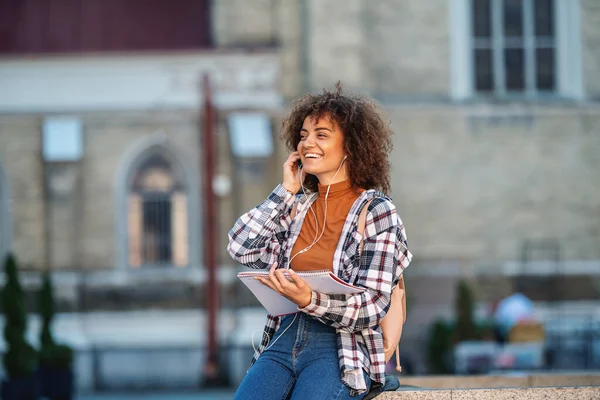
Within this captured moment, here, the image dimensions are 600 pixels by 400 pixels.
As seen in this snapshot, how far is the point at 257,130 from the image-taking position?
50.2 ft

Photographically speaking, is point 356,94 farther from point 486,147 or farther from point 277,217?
point 486,147

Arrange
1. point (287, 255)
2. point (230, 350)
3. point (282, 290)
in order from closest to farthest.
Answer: point (282, 290) < point (287, 255) < point (230, 350)

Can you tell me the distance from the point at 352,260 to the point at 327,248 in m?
0.12

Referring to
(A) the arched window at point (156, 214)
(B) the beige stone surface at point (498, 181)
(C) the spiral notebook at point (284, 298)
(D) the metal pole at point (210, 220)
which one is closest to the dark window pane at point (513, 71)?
(B) the beige stone surface at point (498, 181)

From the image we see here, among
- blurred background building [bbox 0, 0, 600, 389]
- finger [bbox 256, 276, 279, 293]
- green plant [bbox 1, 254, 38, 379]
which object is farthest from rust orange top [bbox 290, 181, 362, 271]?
blurred background building [bbox 0, 0, 600, 389]

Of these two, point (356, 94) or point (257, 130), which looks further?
point (257, 130)

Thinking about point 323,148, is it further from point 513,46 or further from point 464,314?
point 513,46

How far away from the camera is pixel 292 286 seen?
12.0 feet

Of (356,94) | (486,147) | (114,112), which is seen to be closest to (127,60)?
(114,112)

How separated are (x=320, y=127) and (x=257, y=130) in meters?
11.3

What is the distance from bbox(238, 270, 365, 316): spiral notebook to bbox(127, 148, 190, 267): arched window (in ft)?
39.0

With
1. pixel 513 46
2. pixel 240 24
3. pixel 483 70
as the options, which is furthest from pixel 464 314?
pixel 240 24

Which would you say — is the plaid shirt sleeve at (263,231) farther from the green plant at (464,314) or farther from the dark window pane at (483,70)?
the dark window pane at (483,70)

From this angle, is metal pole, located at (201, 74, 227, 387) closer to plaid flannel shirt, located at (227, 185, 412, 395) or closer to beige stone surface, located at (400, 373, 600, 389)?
beige stone surface, located at (400, 373, 600, 389)
